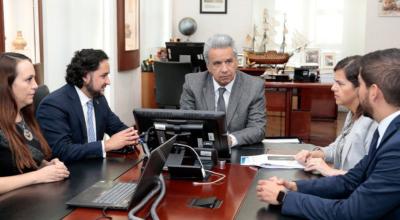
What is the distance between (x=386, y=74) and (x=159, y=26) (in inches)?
246

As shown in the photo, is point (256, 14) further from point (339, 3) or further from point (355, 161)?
point (355, 161)

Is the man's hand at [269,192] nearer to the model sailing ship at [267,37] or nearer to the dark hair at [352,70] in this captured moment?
the dark hair at [352,70]

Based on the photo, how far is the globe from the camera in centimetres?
774

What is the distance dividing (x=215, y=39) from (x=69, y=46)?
1973 millimetres

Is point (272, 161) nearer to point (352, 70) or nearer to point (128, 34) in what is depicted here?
point (352, 70)

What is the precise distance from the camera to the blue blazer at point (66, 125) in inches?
92.4

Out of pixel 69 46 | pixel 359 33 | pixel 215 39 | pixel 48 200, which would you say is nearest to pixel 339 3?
pixel 359 33

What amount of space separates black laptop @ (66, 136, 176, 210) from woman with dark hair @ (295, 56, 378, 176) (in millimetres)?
697

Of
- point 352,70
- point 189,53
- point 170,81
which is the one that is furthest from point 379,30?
point 352,70

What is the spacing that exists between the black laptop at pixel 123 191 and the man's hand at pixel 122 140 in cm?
49

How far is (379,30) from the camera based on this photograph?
6922 mm

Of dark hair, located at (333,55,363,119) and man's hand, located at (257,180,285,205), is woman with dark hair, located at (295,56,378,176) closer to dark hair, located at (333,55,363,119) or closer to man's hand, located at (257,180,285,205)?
dark hair, located at (333,55,363,119)

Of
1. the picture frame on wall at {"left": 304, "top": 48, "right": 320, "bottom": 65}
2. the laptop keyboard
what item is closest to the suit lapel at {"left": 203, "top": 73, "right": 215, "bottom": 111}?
the laptop keyboard

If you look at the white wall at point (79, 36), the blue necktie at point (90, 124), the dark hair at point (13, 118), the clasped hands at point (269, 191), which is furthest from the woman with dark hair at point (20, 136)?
the white wall at point (79, 36)
